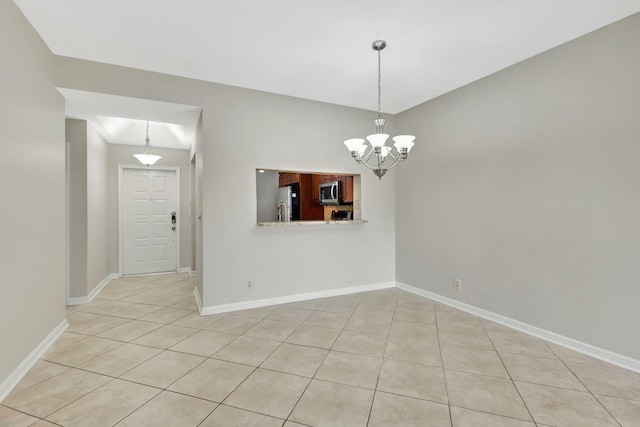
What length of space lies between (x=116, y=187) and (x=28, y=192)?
335 cm

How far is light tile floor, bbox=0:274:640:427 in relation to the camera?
1.83 meters

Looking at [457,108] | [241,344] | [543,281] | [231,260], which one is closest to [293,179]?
[231,260]

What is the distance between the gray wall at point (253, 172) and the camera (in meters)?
3.41

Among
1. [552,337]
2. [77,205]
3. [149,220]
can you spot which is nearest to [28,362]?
[77,205]

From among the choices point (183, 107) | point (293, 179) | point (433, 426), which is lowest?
point (433, 426)

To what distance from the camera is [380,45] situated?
280 cm

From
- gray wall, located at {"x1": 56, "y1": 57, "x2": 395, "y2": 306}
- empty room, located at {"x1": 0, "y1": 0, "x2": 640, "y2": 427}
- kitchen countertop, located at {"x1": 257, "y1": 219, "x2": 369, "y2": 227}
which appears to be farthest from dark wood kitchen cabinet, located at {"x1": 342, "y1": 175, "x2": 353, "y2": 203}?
kitchen countertop, located at {"x1": 257, "y1": 219, "x2": 369, "y2": 227}

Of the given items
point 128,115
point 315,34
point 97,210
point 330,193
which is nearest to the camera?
point 315,34

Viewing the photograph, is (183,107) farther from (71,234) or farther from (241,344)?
(241,344)

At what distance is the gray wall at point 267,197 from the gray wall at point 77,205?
2.36 m

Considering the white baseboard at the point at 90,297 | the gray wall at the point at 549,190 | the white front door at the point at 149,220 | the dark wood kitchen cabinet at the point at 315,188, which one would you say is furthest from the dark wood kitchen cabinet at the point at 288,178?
the white baseboard at the point at 90,297

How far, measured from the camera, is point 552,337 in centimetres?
285

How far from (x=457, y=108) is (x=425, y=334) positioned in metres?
2.72

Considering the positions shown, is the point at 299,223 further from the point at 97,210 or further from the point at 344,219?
the point at 97,210
